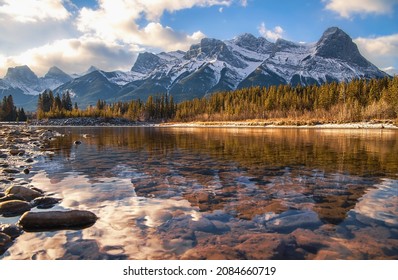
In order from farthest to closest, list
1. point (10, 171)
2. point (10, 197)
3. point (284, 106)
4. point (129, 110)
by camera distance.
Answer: point (129, 110)
point (284, 106)
point (10, 171)
point (10, 197)

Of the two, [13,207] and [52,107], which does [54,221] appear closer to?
[13,207]

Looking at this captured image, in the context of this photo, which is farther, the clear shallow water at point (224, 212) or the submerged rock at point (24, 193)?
the submerged rock at point (24, 193)

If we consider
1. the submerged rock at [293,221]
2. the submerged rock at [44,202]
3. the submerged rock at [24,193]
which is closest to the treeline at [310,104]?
the submerged rock at [293,221]

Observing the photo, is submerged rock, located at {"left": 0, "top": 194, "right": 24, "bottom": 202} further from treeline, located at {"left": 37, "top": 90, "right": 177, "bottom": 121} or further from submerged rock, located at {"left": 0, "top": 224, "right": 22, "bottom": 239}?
treeline, located at {"left": 37, "top": 90, "right": 177, "bottom": 121}

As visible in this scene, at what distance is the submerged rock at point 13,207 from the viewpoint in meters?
10.2

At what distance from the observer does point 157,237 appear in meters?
8.20

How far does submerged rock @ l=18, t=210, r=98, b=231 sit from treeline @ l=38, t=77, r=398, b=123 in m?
98.6

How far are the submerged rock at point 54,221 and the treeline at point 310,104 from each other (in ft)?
329

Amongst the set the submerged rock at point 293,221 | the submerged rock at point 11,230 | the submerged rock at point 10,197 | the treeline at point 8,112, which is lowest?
the submerged rock at point 293,221

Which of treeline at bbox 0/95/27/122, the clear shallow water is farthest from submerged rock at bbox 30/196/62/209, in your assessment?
treeline at bbox 0/95/27/122

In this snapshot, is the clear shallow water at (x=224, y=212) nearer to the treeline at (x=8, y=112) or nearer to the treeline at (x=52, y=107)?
the treeline at (x=52, y=107)

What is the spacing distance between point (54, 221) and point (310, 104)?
451 feet

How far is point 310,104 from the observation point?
134 metres

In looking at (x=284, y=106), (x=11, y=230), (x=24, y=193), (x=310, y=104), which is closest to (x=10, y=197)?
(x=24, y=193)
